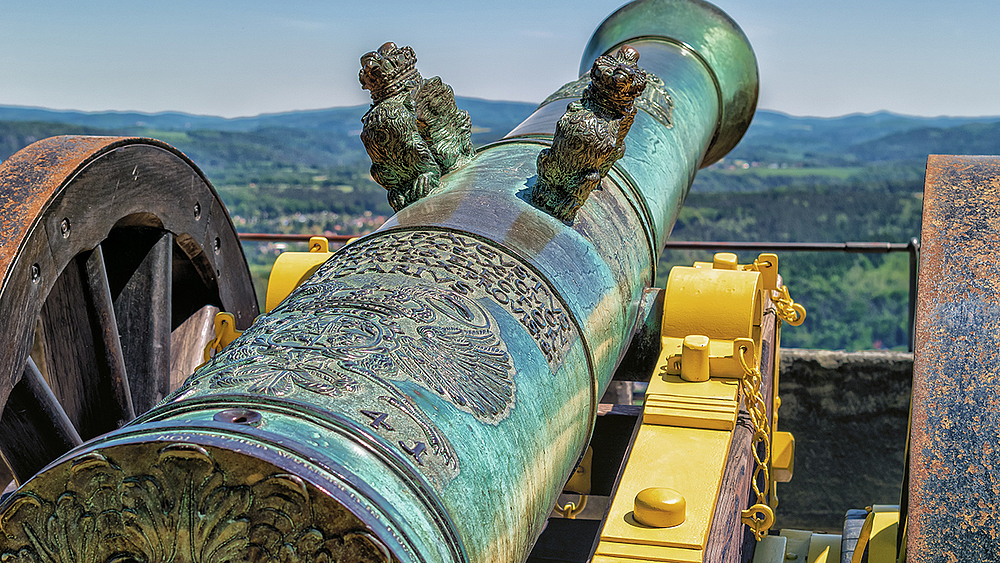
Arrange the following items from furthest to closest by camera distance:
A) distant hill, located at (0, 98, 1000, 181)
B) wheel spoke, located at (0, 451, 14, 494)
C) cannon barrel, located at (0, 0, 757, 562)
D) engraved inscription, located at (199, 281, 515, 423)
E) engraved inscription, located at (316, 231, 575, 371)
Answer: distant hill, located at (0, 98, 1000, 181) < wheel spoke, located at (0, 451, 14, 494) < engraved inscription, located at (316, 231, 575, 371) < engraved inscription, located at (199, 281, 515, 423) < cannon barrel, located at (0, 0, 757, 562)

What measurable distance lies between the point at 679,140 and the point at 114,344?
174 centimetres

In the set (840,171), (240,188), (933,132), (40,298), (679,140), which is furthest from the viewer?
(933,132)

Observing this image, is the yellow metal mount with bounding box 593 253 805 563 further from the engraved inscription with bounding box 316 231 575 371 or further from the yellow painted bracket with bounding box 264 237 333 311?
the yellow painted bracket with bounding box 264 237 333 311

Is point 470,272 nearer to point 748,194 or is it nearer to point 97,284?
point 97,284

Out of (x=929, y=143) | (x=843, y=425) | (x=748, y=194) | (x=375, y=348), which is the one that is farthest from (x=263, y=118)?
(x=375, y=348)

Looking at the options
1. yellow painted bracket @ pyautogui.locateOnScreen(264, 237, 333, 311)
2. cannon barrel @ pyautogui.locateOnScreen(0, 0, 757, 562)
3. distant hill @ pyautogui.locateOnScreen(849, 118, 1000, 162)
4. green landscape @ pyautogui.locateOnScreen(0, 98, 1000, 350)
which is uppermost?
distant hill @ pyautogui.locateOnScreen(849, 118, 1000, 162)

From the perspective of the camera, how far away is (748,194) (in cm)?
4697

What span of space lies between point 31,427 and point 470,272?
1258 millimetres

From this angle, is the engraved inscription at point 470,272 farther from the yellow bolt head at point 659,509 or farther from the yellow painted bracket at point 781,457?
the yellow painted bracket at point 781,457

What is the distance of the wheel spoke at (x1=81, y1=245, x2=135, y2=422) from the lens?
2.77 m

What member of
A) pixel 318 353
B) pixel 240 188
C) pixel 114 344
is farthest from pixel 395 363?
pixel 240 188

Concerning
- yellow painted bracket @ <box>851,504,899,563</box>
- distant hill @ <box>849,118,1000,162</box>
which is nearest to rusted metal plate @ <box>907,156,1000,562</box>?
yellow painted bracket @ <box>851,504,899,563</box>

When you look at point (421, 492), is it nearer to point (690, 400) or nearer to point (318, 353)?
point (318, 353)

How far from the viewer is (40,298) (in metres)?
2.46
